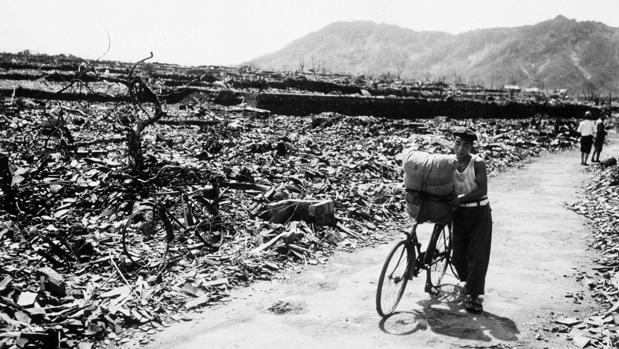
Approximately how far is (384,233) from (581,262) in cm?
282

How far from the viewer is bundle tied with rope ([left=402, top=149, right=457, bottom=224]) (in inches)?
153

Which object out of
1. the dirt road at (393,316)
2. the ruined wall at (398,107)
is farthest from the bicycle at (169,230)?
the ruined wall at (398,107)

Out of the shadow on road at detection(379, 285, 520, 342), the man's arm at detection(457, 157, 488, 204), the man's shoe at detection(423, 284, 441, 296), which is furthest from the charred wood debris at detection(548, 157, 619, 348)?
the man's arm at detection(457, 157, 488, 204)

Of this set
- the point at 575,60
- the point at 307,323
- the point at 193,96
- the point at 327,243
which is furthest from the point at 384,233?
the point at 575,60

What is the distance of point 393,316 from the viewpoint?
421 cm

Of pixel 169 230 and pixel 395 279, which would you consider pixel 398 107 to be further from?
pixel 395 279

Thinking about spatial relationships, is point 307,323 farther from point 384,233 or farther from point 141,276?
point 384,233

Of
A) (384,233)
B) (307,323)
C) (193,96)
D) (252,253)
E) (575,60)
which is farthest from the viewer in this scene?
(575,60)

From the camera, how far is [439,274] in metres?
4.81

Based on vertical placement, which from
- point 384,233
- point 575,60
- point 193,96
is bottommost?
point 384,233

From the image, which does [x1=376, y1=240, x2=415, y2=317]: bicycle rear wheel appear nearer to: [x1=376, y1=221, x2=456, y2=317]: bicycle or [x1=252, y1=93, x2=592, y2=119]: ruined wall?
[x1=376, y1=221, x2=456, y2=317]: bicycle

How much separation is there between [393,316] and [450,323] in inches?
20.5

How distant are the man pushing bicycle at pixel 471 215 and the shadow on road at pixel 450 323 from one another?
14cm

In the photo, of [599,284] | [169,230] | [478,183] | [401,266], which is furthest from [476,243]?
[169,230]
